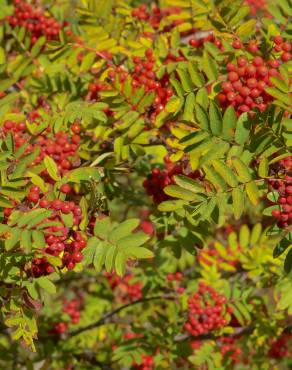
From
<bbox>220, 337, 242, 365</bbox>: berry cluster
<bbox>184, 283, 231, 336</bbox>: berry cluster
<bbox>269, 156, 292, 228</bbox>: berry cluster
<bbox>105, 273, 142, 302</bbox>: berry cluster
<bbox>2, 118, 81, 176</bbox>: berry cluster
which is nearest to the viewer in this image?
<bbox>269, 156, 292, 228</bbox>: berry cluster

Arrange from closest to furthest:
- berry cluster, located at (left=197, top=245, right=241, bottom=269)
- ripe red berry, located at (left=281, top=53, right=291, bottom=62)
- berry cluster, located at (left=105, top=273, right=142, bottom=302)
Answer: ripe red berry, located at (left=281, top=53, right=291, bottom=62), berry cluster, located at (left=197, top=245, right=241, bottom=269), berry cluster, located at (left=105, top=273, right=142, bottom=302)

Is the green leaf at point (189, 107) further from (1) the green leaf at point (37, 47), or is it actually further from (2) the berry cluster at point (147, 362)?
(2) the berry cluster at point (147, 362)

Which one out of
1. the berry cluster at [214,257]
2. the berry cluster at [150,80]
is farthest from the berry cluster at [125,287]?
the berry cluster at [150,80]

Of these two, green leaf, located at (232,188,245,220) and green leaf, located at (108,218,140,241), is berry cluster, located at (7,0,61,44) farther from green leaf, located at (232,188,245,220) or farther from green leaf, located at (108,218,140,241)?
green leaf, located at (232,188,245,220)

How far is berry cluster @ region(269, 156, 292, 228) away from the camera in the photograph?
2098mm

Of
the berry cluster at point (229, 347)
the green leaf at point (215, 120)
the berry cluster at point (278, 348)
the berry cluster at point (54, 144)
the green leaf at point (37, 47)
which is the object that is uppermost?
the green leaf at point (215, 120)

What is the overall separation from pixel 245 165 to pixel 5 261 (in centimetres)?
102

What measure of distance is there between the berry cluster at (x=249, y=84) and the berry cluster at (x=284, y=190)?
0.95 feet

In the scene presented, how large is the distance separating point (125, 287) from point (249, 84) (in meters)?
3.26

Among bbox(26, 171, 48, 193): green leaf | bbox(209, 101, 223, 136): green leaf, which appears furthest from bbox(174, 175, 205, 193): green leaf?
bbox(26, 171, 48, 193): green leaf

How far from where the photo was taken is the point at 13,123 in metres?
2.76

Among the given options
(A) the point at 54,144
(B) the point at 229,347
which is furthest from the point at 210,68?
(B) the point at 229,347

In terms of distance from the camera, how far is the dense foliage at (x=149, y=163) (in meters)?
2.18

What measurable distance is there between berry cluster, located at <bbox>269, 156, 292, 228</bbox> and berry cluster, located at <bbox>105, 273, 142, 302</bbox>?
308cm
